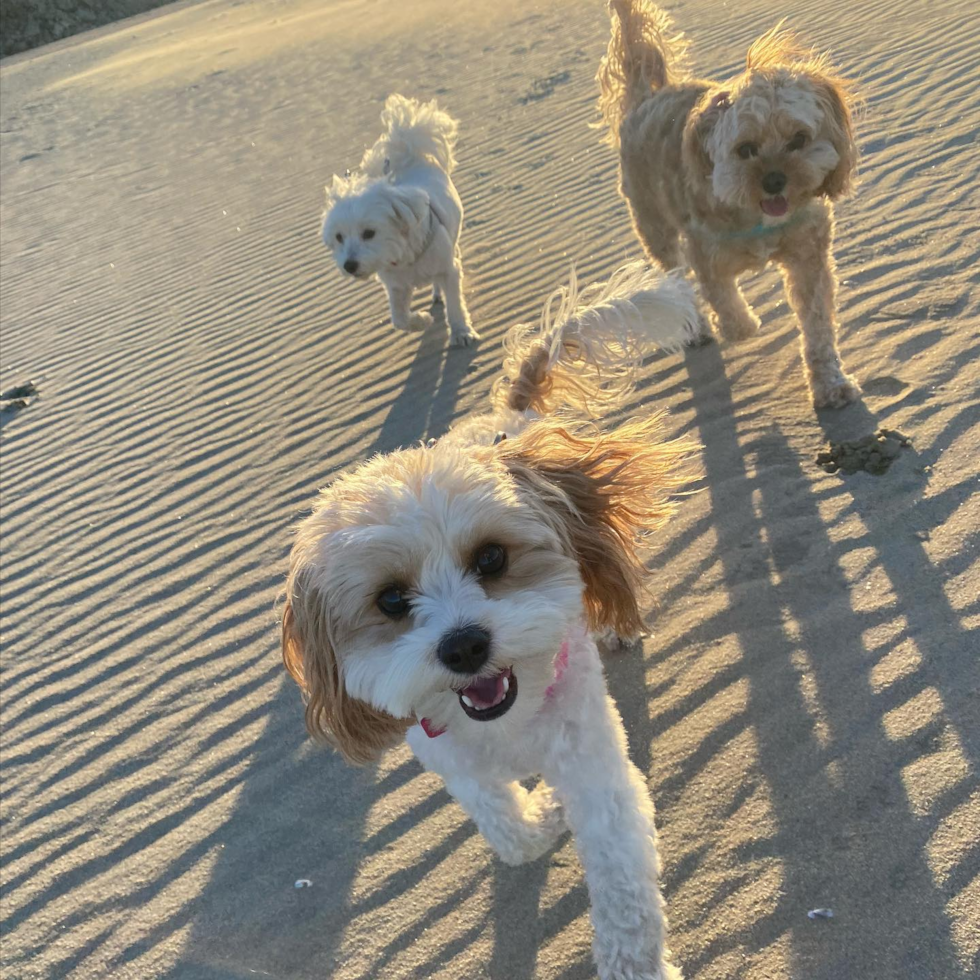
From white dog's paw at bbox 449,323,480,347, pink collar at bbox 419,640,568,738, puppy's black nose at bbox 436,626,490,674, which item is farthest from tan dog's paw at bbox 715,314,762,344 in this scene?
puppy's black nose at bbox 436,626,490,674

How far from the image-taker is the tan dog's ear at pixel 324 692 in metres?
2.48

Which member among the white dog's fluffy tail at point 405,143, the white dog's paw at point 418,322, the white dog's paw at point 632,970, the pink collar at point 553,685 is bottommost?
the white dog's paw at point 632,970

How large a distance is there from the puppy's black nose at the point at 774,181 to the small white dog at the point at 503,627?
2290 millimetres

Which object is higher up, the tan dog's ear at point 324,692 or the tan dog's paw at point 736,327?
the tan dog's ear at point 324,692

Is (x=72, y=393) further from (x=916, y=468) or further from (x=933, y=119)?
(x=933, y=119)

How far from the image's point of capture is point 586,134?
404 inches

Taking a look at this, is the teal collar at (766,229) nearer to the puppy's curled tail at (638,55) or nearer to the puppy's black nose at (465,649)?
the puppy's curled tail at (638,55)

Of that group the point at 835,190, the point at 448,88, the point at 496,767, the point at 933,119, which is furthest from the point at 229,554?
the point at 448,88

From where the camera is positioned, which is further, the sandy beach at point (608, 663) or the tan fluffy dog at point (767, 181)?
the tan fluffy dog at point (767, 181)

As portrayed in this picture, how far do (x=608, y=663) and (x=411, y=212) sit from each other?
177 inches

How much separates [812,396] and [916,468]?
851 millimetres

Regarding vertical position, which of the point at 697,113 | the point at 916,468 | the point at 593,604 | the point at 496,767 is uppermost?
the point at 697,113

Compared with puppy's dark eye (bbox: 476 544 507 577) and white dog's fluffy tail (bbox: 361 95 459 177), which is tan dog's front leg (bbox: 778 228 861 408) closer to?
puppy's dark eye (bbox: 476 544 507 577)

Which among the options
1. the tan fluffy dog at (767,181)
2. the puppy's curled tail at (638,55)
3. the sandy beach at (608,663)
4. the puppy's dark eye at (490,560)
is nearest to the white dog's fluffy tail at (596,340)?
the sandy beach at (608,663)
